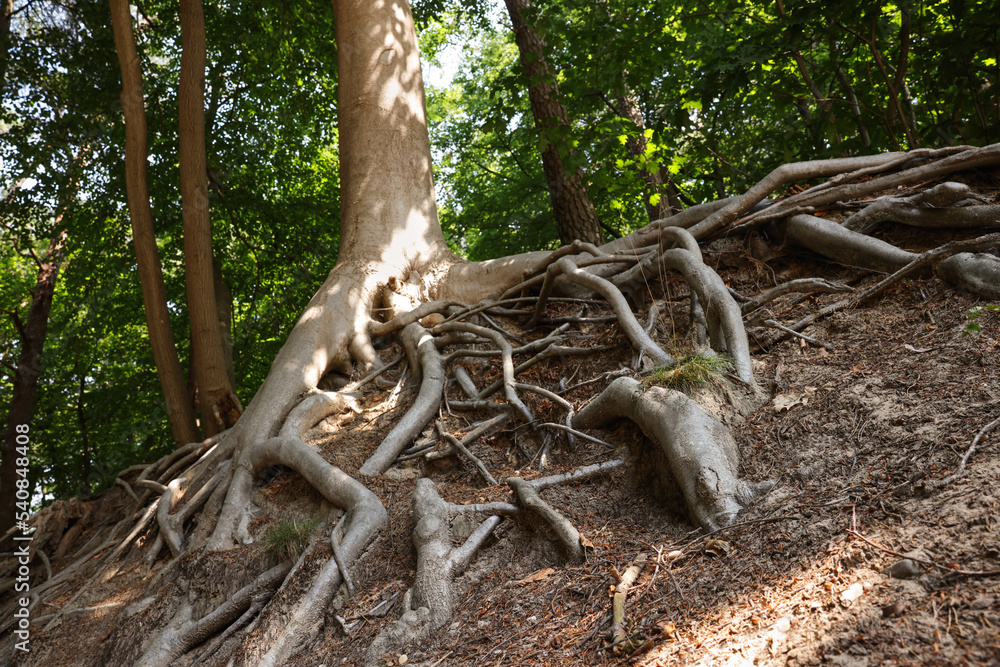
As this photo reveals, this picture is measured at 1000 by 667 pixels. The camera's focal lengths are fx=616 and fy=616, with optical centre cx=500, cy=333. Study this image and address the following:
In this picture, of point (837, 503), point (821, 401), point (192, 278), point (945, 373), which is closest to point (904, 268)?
point (945, 373)

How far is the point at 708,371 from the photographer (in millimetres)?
3721

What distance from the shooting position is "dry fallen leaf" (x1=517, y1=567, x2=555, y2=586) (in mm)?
3105

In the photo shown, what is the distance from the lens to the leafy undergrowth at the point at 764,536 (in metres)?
2.05

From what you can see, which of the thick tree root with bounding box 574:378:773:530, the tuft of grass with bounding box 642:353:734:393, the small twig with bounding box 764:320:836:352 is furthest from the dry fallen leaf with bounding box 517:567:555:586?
the small twig with bounding box 764:320:836:352

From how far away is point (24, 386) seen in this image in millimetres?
9273

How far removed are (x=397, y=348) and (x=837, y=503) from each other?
14.7 feet

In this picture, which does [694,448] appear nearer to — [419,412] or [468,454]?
[468,454]

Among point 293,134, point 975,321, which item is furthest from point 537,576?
point 293,134

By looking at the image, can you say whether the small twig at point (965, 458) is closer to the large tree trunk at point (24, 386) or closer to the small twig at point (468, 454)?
the small twig at point (468, 454)

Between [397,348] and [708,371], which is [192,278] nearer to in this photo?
[397,348]

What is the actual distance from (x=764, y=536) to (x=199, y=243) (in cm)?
633

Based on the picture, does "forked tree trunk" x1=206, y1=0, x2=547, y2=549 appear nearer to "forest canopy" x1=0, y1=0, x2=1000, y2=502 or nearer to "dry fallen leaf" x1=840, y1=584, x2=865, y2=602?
"forest canopy" x1=0, y1=0, x2=1000, y2=502

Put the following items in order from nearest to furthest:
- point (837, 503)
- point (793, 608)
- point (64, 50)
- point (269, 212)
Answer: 1. point (793, 608)
2. point (837, 503)
3. point (64, 50)
4. point (269, 212)

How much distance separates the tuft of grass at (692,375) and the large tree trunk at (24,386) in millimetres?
8915
